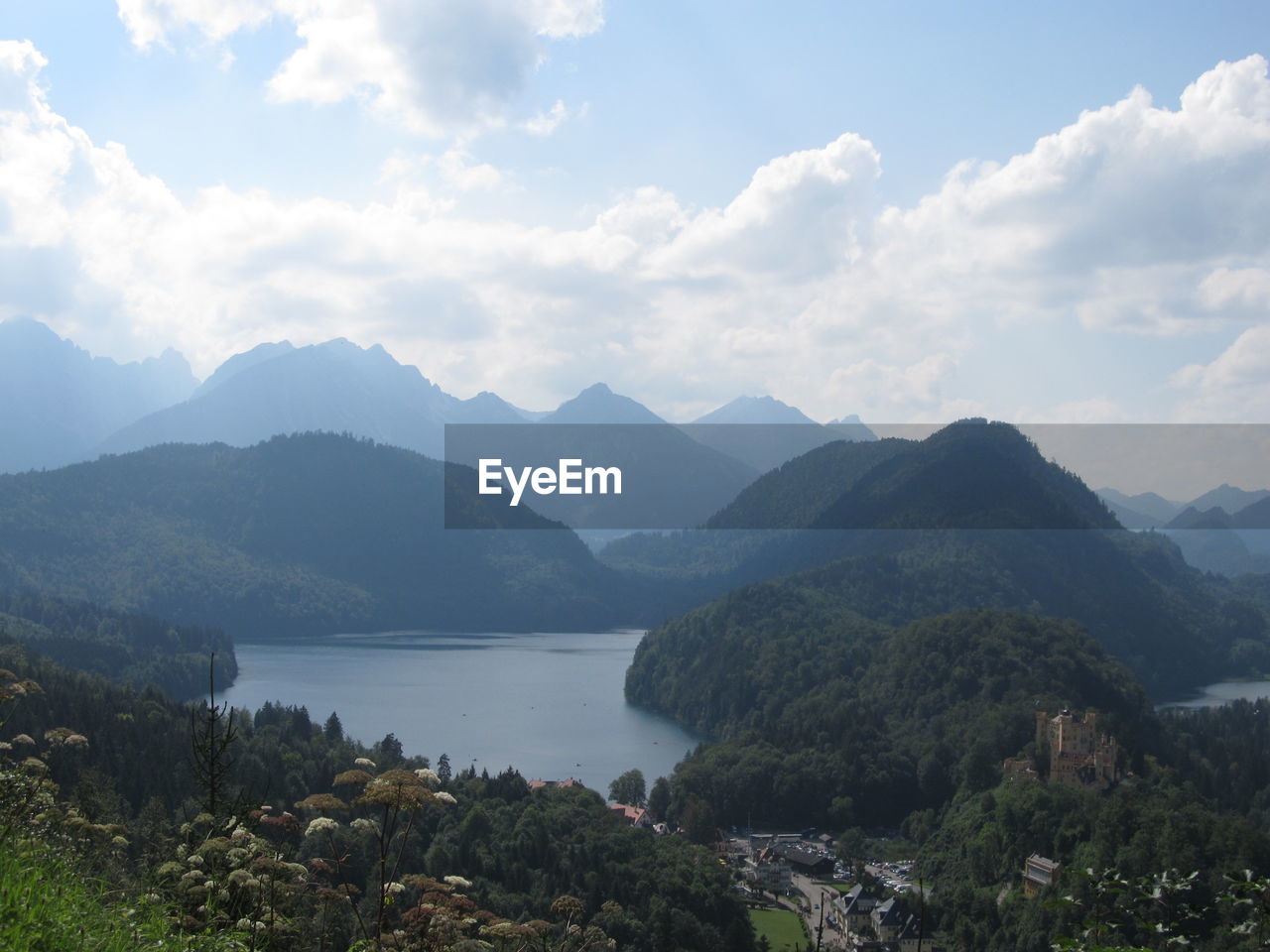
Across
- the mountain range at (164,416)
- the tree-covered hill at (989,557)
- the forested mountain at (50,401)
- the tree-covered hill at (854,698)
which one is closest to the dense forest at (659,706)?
the tree-covered hill at (854,698)

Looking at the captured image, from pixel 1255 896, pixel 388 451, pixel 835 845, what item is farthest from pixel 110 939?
pixel 388 451

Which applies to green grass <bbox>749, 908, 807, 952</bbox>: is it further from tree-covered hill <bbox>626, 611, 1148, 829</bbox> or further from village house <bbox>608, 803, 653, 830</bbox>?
tree-covered hill <bbox>626, 611, 1148, 829</bbox>

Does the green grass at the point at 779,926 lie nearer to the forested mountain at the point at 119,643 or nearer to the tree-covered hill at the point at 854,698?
the tree-covered hill at the point at 854,698

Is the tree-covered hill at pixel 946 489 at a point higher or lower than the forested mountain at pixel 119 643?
higher

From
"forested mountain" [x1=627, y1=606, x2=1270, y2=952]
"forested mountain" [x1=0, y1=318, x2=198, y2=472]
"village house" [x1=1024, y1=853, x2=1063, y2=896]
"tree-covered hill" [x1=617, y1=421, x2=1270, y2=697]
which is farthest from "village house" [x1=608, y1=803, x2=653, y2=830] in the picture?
"forested mountain" [x1=0, y1=318, x2=198, y2=472]

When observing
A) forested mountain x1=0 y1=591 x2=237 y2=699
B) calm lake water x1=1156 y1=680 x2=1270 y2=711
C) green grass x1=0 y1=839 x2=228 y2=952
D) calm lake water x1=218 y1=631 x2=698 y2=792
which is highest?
green grass x1=0 y1=839 x2=228 y2=952

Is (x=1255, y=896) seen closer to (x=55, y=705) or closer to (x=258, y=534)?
(x=55, y=705)

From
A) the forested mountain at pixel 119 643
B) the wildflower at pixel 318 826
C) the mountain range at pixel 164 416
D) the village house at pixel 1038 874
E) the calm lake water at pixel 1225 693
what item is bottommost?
the calm lake water at pixel 1225 693
